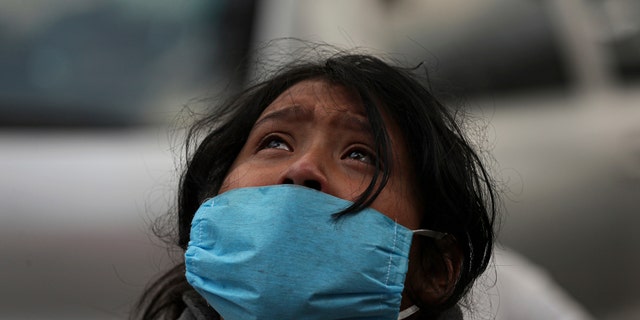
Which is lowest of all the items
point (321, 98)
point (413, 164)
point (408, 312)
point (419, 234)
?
point (408, 312)

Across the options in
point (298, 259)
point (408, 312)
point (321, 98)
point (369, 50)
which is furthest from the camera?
point (369, 50)

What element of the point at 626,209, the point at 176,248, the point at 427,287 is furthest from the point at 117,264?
the point at 626,209

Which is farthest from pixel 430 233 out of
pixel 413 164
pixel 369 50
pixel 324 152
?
pixel 369 50

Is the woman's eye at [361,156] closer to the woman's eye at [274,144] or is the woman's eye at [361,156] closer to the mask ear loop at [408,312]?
the woman's eye at [274,144]

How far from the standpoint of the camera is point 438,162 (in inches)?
101

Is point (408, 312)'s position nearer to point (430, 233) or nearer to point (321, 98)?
point (430, 233)

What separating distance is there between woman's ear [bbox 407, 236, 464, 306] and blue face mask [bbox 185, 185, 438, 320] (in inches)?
6.2

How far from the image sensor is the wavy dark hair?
2.54m

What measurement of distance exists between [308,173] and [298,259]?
0.20 m

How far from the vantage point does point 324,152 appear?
7.93 ft

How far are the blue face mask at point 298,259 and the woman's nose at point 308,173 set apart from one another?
33 millimetres

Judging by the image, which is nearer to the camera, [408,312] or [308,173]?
[308,173]

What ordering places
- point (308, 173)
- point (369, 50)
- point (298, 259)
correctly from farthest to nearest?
point (369, 50) → point (308, 173) → point (298, 259)

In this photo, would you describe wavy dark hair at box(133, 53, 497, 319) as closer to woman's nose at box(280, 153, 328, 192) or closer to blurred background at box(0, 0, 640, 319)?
woman's nose at box(280, 153, 328, 192)
